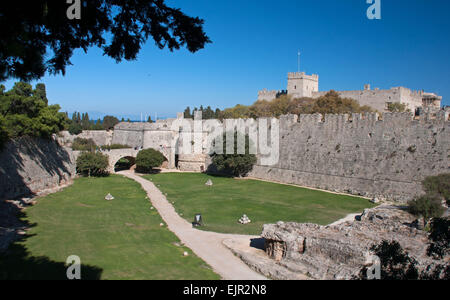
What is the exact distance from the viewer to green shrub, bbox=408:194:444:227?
1455 cm

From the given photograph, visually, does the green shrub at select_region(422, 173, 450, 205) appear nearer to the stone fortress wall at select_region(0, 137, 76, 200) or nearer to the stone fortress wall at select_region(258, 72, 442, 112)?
the stone fortress wall at select_region(0, 137, 76, 200)

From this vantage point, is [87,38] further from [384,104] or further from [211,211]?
[384,104]

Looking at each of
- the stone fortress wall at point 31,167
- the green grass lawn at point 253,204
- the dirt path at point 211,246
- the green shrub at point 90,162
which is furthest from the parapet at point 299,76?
the dirt path at point 211,246

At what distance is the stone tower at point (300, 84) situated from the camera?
178 feet

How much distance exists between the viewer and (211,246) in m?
14.0

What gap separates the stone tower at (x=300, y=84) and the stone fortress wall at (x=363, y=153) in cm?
2602

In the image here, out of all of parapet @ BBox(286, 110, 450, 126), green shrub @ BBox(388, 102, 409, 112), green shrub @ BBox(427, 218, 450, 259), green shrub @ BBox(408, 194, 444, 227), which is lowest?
green shrub @ BBox(408, 194, 444, 227)

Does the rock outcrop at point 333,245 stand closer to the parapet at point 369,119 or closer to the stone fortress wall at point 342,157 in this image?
the stone fortress wall at point 342,157

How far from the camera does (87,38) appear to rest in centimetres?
750

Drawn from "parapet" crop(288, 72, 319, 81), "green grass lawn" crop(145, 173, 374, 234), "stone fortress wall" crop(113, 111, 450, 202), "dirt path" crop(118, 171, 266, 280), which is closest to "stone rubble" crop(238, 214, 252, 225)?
"green grass lawn" crop(145, 173, 374, 234)

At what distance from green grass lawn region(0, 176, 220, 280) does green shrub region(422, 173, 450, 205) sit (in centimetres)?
1170

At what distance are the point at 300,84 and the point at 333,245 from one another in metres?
45.2

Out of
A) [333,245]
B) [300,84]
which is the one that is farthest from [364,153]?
[300,84]
